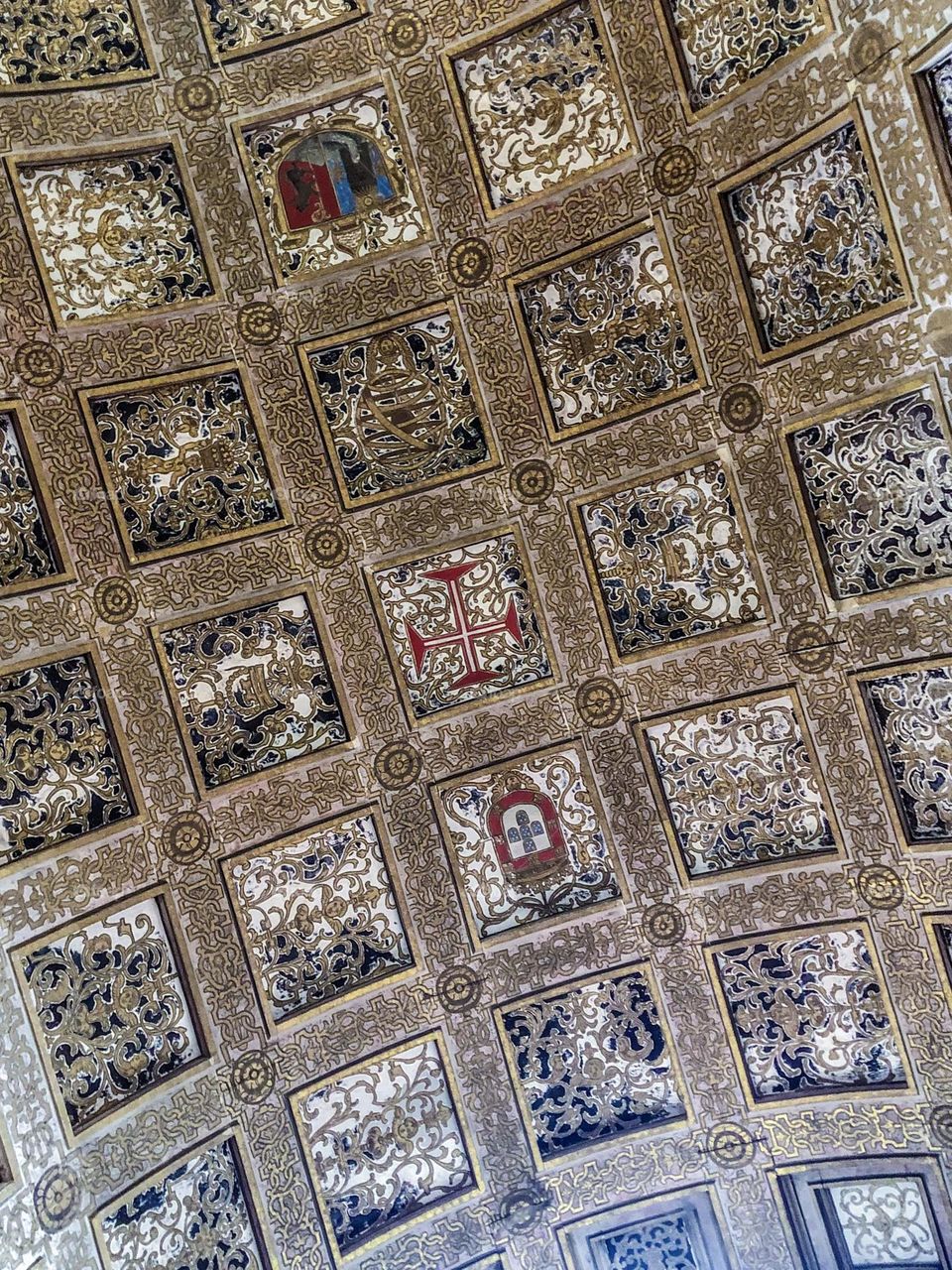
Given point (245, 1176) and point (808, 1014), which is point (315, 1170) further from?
point (808, 1014)

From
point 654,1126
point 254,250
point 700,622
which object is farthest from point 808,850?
point 254,250

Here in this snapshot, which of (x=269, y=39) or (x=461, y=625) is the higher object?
(x=269, y=39)

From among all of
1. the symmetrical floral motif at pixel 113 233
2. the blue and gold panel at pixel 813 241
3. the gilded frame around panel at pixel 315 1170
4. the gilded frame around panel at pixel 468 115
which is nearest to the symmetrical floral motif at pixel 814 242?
the blue and gold panel at pixel 813 241

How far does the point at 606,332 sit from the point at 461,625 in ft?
7.68

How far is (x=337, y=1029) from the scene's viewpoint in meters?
8.03

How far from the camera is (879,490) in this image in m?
7.37

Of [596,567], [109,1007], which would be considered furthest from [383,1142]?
[596,567]

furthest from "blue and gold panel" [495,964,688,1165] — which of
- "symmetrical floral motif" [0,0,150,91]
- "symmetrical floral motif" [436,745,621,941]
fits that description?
"symmetrical floral motif" [0,0,150,91]

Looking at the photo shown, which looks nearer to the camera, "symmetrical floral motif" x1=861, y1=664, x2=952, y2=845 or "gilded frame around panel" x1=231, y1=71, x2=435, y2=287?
"symmetrical floral motif" x1=861, y1=664, x2=952, y2=845

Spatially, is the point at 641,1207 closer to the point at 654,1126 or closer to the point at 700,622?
the point at 654,1126

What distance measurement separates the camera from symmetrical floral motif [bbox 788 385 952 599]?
7121 mm

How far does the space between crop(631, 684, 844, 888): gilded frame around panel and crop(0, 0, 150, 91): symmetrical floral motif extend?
5804 millimetres

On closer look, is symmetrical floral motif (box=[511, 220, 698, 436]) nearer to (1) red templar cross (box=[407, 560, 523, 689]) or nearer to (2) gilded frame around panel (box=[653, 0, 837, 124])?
(2) gilded frame around panel (box=[653, 0, 837, 124])

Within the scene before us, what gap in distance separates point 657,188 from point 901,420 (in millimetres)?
2262
